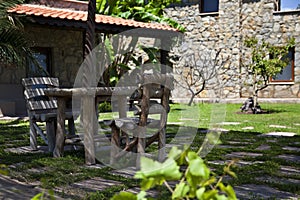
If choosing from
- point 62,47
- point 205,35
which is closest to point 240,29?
point 205,35

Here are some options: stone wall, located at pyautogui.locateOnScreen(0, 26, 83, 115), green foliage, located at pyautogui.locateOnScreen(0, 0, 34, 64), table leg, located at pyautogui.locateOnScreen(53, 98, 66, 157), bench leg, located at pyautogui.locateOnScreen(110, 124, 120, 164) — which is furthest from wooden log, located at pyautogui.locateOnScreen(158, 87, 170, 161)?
stone wall, located at pyautogui.locateOnScreen(0, 26, 83, 115)

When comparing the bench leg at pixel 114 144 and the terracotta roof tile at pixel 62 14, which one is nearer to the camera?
the bench leg at pixel 114 144

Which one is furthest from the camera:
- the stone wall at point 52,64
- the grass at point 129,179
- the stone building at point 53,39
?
the stone wall at point 52,64

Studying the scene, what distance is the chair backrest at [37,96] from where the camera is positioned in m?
4.91

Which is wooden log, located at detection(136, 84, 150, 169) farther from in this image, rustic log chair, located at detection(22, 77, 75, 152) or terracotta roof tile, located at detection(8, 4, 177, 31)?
terracotta roof tile, located at detection(8, 4, 177, 31)

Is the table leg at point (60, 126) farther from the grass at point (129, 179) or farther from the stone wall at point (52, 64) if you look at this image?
the stone wall at point (52, 64)

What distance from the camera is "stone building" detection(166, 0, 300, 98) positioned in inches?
543

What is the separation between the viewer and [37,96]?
202 inches

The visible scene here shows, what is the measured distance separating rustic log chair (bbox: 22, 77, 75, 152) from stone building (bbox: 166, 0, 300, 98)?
9.68 metres

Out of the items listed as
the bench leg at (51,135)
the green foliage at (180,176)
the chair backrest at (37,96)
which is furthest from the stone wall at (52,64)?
the green foliage at (180,176)

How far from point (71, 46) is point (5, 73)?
2.17m

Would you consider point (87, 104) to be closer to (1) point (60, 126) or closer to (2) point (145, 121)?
(1) point (60, 126)

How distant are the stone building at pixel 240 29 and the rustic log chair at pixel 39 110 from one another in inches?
381

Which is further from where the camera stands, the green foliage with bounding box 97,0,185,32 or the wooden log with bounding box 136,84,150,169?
the green foliage with bounding box 97,0,185,32
